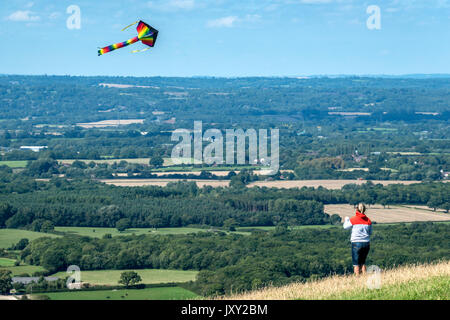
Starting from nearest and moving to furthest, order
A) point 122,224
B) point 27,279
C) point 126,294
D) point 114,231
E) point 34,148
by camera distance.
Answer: point 126,294 < point 27,279 < point 114,231 < point 122,224 < point 34,148

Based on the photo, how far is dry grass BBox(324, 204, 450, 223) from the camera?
64.5 meters

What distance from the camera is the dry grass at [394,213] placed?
6447 cm

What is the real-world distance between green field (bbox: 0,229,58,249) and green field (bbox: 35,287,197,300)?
19.4 meters

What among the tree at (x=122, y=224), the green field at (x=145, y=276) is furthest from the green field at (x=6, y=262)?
the tree at (x=122, y=224)

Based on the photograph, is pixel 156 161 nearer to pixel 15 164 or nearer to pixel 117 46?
pixel 15 164

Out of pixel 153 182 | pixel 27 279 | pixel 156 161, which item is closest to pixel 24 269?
pixel 27 279

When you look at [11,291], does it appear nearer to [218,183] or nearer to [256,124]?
[218,183]

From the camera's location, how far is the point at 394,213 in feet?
224

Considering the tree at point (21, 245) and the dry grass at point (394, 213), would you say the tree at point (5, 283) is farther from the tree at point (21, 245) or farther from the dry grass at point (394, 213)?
the dry grass at point (394, 213)

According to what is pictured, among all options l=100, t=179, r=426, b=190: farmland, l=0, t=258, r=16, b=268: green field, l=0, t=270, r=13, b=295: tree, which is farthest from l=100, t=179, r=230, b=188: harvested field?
l=0, t=270, r=13, b=295: tree

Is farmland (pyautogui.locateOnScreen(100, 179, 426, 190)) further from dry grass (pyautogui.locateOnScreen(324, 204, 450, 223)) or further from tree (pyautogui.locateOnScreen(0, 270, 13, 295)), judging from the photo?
tree (pyautogui.locateOnScreen(0, 270, 13, 295))

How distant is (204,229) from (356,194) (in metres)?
A: 20.5


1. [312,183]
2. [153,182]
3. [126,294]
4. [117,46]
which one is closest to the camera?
Result: [117,46]

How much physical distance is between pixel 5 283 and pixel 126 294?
22.4 feet
